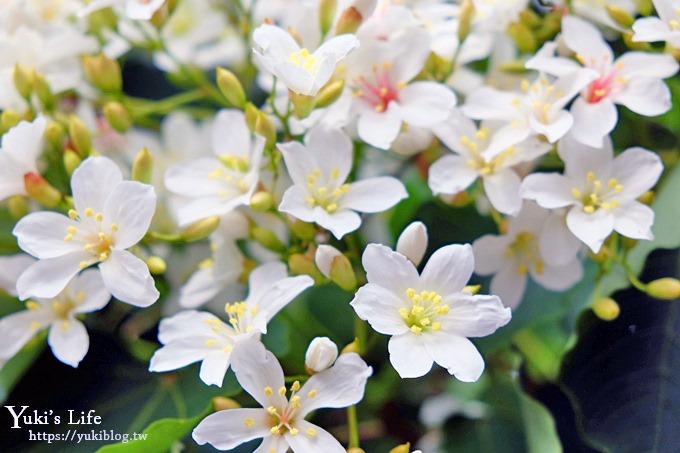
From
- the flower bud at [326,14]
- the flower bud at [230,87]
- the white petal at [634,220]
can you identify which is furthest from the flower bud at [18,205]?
the white petal at [634,220]

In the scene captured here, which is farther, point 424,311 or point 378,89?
point 378,89

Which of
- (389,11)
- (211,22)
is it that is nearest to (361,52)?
(389,11)

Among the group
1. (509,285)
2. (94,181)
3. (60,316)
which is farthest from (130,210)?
(509,285)

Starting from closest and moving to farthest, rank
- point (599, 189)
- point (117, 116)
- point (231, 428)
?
point (231, 428) → point (599, 189) → point (117, 116)

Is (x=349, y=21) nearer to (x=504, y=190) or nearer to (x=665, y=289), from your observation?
(x=504, y=190)

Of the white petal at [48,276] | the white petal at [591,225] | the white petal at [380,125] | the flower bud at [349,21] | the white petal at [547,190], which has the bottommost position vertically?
the white petal at [48,276]

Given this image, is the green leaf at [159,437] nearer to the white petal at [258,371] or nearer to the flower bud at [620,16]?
the white petal at [258,371]

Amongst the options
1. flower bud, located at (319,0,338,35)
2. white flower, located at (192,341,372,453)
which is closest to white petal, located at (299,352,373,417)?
white flower, located at (192,341,372,453)
